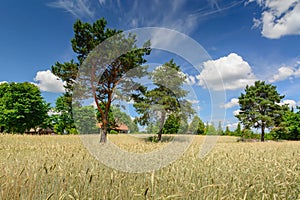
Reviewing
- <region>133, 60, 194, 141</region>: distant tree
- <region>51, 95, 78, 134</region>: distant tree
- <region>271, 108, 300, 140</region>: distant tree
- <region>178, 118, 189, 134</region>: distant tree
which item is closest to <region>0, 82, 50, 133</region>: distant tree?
<region>51, 95, 78, 134</region>: distant tree

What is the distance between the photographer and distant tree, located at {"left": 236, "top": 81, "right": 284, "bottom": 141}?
31.8m

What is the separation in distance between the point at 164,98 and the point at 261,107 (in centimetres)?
2181

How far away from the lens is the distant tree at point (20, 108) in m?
35.8

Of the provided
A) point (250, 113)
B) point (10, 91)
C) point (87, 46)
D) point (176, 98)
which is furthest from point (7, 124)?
point (250, 113)

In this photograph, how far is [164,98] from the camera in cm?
1797

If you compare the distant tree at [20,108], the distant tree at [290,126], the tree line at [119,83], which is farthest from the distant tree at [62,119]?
the distant tree at [290,126]

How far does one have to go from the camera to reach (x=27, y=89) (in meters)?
39.1

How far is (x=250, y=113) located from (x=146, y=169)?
104 feet

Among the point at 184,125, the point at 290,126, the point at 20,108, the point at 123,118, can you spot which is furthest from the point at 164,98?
the point at 20,108

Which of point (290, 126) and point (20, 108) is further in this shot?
point (20, 108)

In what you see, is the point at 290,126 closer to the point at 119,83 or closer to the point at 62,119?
the point at 119,83

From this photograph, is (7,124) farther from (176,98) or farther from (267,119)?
(267,119)

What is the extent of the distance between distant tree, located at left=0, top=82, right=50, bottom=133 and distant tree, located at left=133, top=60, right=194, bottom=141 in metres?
27.1

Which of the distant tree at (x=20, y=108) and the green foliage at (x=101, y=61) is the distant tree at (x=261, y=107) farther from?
the distant tree at (x=20, y=108)
